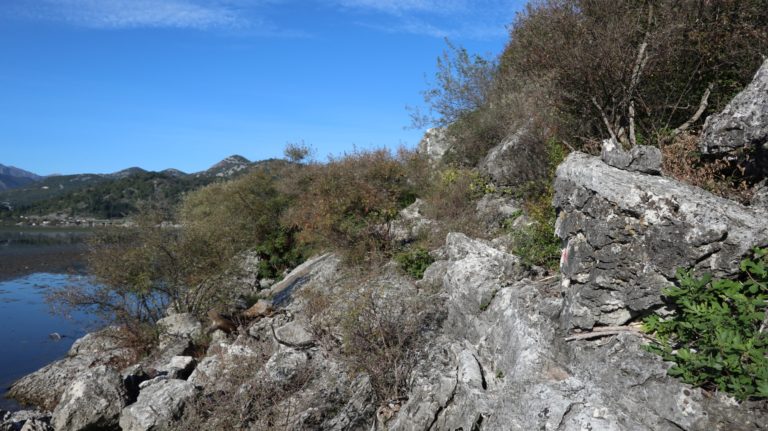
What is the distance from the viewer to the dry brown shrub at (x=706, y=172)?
258 inches

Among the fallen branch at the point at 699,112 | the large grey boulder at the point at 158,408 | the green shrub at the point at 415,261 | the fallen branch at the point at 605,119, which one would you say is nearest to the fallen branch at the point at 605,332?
the fallen branch at the point at 605,119

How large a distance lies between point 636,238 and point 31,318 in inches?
1163

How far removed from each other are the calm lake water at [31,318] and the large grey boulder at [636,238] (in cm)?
1620

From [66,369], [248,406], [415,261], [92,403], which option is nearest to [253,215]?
[66,369]

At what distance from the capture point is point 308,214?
1864cm

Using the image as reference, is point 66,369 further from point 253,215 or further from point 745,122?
point 745,122

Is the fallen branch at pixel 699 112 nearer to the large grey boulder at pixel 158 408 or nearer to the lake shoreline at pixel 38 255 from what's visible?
the large grey boulder at pixel 158 408

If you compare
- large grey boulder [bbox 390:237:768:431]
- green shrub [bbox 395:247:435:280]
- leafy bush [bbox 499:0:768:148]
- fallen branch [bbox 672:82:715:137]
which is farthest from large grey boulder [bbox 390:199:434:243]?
fallen branch [bbox 672:82:715:137]

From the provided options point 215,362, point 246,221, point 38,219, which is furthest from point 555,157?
point 38,219

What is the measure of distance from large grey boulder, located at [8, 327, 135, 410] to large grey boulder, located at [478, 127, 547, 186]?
44.5 ft

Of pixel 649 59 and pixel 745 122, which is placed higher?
pixel 649 59

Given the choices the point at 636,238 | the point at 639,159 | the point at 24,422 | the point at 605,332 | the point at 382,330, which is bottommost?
the point at 24,422

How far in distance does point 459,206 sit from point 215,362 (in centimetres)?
926

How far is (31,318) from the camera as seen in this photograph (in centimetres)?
2525
